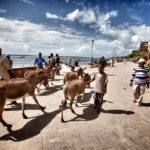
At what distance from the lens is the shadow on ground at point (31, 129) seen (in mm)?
3661

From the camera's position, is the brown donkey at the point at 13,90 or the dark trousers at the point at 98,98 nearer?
the brown donkey at the point at 13,90

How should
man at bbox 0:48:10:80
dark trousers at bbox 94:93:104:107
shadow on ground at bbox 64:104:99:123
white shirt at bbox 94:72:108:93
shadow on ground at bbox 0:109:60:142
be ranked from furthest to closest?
1. man at bbox 0:48:10:80
2. dark trousers at bbox 94:93:104:107
3. white shirt at bbox 94:72:108:93
4. shadow on ground at bbox 64:104:99:123
5. shadow on ground at bbox 0:109:60:142

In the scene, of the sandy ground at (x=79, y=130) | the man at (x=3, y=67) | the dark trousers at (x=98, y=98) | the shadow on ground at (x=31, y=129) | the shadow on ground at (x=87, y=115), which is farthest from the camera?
the man at (x=3, y=67)

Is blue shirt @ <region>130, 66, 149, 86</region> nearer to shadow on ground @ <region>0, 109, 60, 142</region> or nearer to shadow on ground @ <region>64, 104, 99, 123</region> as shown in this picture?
shadow on ground @ <region>64, 104, 99, 123</region>

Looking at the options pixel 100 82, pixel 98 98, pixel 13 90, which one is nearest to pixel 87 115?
pixel 98 98

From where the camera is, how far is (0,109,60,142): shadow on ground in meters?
3.66

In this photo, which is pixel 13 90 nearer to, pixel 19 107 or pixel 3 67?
pixel 19 107

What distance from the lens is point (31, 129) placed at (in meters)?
4.07

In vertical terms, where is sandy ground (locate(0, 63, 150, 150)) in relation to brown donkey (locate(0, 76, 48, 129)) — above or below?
below

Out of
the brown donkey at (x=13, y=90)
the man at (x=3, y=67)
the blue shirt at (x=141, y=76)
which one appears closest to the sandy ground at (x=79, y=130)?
the brown donkey at (x=13, y=90)

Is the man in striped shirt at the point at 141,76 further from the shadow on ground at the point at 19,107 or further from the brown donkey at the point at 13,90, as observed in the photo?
the shadow on ground at the point at 19,107

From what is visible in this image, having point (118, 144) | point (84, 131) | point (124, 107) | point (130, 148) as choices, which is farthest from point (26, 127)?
point (124, 107)

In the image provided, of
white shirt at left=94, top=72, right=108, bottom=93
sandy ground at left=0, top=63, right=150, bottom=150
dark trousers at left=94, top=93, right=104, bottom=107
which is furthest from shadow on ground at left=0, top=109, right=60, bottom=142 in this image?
white shirt at left=94, top=72, right=108, bottom=93

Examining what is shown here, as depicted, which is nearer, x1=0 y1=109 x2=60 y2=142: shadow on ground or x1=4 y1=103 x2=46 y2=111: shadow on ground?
x1=0 y1=109 x2=60 y2=142: shadow on ground
